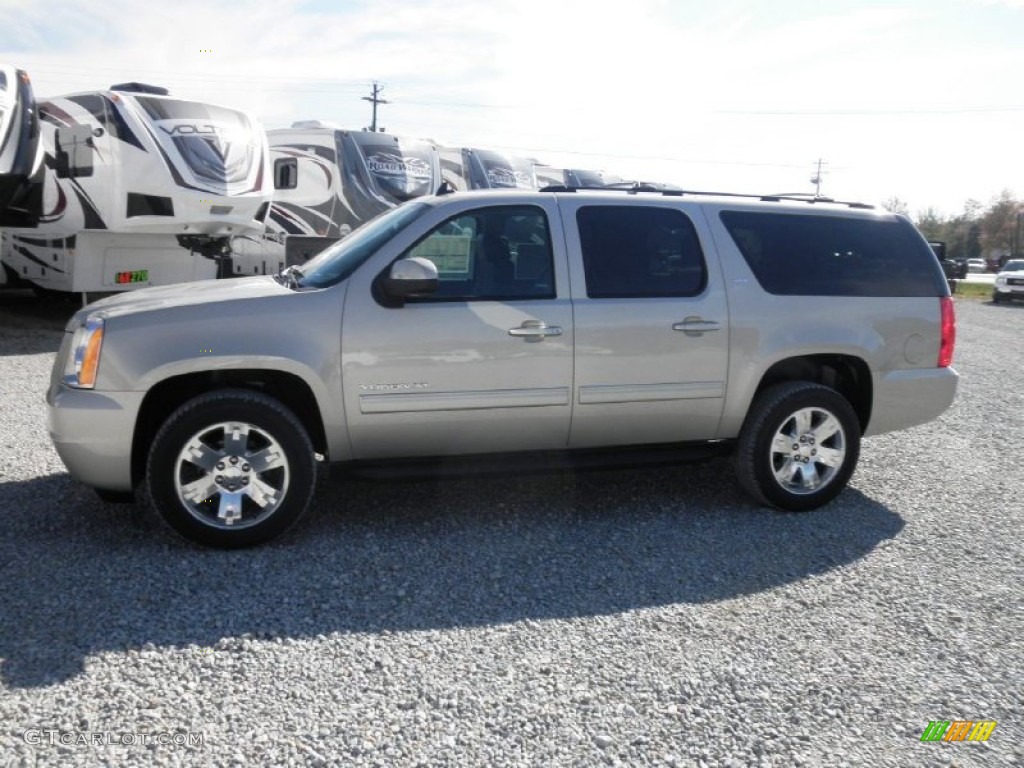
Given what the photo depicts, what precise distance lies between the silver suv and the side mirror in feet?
0.04

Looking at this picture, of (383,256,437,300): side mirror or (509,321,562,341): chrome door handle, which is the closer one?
(383,256,437,300): side mirror

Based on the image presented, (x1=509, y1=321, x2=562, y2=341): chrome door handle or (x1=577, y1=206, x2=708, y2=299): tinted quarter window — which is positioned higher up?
(x1=577, y1=206, x2=708, y2=299): tinted quarter window

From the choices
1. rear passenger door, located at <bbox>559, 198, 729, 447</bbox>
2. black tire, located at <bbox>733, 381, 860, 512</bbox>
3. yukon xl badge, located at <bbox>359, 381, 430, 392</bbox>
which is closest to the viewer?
yukon xl badge, located at <bbox>359, 381, 430, 392</bbox>

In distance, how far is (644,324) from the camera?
481cm

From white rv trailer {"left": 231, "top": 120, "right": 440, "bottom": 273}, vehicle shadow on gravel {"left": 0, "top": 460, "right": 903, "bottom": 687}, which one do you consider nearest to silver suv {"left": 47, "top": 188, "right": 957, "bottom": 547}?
vehicle shadow on gravel {"left": 0, "top": 460, "right": 903, "bottom": 687}

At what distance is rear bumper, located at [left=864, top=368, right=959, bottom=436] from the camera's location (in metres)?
5.29

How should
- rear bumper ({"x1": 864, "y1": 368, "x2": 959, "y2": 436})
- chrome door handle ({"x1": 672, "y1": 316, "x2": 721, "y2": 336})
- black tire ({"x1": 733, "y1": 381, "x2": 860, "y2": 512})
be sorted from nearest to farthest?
chrome door handle ({"x1": 672, "y1": 316, "x2": 721, "y2": 336}), black tire ({"x1": 733, "y1": 381, "x2": 860, "y2": 512}), rear bumper ({"x1": 864, "y1": 368, "x2": 959, "y2": 436})

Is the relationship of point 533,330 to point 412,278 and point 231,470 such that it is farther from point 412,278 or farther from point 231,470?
point 231,470

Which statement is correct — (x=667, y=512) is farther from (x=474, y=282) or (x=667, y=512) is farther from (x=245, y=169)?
(x=245, y=169)

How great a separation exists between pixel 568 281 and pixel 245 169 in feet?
29.3

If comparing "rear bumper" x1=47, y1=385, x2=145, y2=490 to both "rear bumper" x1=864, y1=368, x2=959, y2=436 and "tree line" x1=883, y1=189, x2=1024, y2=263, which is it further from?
"tree line" x1=883, y1=189, x2=1024, y2=263

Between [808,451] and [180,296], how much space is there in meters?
3.60

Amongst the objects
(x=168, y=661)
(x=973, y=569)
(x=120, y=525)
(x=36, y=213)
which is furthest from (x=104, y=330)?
(x=36, y=213)

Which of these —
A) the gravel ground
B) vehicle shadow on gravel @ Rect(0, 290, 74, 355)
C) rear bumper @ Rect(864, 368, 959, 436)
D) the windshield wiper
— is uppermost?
the windshield wiper
